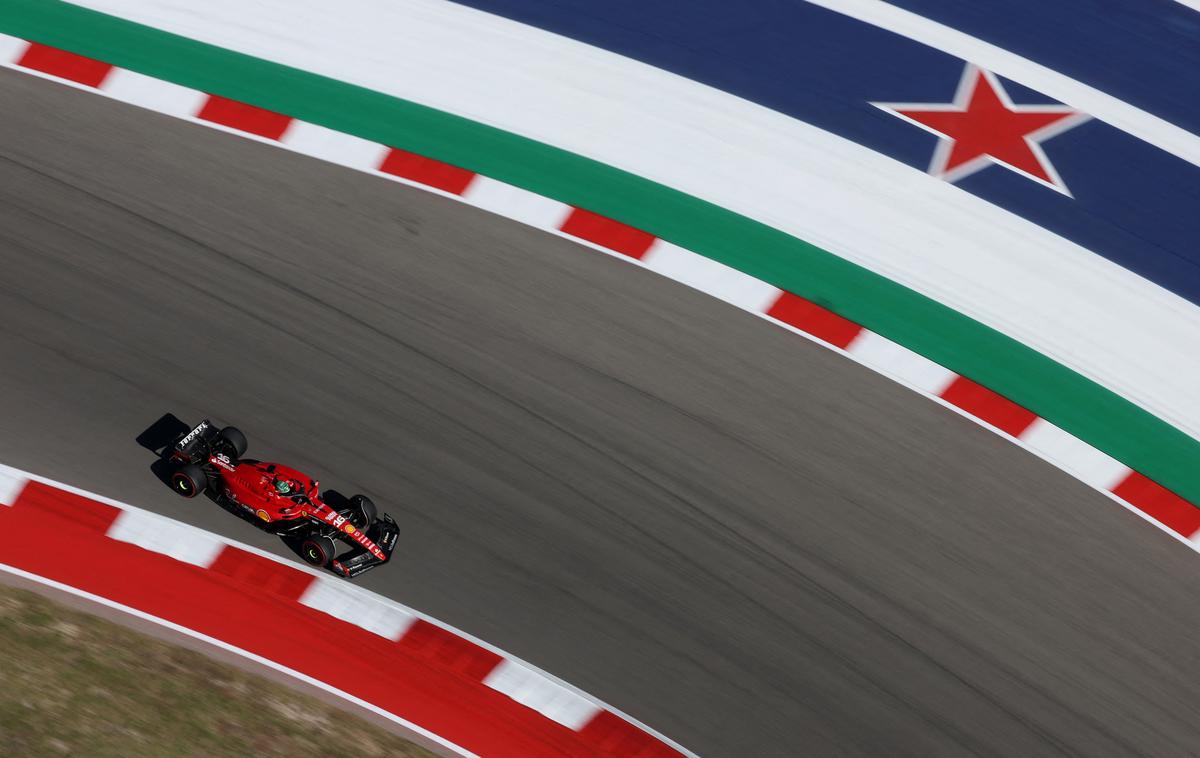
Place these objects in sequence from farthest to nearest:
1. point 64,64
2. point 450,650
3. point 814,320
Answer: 1. point 64,64
2. point 814,320
3. point 450,650

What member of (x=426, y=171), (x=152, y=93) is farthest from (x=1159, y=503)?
(x=152, y=93)

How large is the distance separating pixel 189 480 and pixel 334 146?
4625 millimetres

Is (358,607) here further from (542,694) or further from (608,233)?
(608,233)

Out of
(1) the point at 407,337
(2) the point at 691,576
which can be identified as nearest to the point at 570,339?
(1) the point at 407,337

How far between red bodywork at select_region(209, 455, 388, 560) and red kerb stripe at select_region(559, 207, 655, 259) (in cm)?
438

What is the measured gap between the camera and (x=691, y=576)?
1229cm

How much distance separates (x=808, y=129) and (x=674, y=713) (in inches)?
303

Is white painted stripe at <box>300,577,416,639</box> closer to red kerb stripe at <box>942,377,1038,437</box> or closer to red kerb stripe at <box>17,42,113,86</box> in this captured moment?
red kerb stripe at <box>942,377,1038,437</box>

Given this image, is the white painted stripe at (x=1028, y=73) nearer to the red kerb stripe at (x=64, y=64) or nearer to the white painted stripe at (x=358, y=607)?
the red kerb stripe at (x=64, y=64)

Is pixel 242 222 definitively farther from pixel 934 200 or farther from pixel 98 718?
pixel 934 200

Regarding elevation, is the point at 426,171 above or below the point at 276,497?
above

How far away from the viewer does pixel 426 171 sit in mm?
14516

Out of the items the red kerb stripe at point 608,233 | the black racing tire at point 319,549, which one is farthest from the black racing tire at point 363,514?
the red kerb stripe at point 608,233

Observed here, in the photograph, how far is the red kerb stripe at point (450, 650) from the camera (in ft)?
38.7
